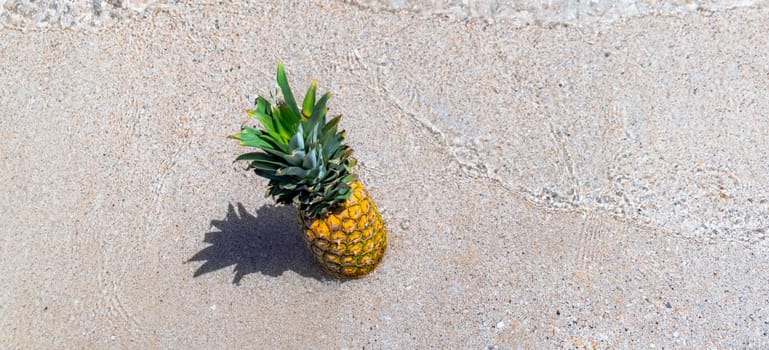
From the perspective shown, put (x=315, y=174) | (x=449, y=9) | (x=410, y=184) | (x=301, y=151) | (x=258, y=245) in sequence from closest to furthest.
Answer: (x=301, y=151) → (x=315, y=174) → (x=258, y=245) → (x=410, y=184) → (x=449, y=9)

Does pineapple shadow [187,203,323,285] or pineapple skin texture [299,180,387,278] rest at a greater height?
pineapple skin texture [299,180,387,278]

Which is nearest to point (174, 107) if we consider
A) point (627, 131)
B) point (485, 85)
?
point (485, 85)

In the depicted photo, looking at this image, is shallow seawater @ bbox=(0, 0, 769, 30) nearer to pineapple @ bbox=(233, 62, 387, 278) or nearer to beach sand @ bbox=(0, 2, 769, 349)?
beach sand @ bbox=(0, 2, 769, 349)

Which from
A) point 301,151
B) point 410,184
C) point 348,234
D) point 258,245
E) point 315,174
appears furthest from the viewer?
point 410,184

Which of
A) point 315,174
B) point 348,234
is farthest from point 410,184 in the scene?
point 315,174

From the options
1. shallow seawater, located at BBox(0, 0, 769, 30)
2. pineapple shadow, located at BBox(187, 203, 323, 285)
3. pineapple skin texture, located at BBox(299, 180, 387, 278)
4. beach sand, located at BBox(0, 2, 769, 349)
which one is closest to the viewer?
pineapple skin texture, located at BBox(299, 180, 387, 278)

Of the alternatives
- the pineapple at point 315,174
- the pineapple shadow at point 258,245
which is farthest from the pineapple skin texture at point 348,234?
the pineapple shadow at point 258,245

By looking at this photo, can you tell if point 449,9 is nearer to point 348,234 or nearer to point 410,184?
point 410,184

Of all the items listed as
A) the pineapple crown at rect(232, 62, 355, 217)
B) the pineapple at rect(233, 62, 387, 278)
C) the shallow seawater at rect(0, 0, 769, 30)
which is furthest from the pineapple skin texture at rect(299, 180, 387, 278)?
the shallow seawater at rect(0, 0, 769, 30)
